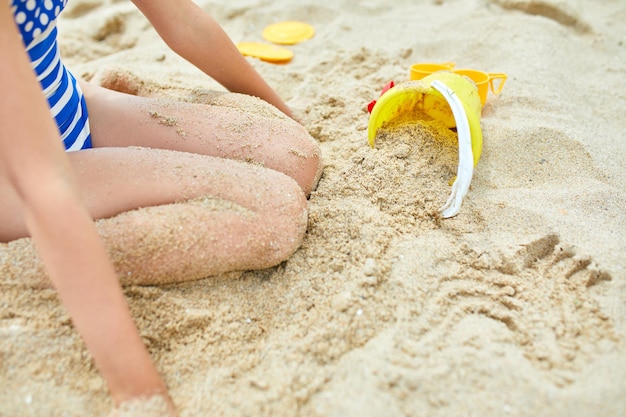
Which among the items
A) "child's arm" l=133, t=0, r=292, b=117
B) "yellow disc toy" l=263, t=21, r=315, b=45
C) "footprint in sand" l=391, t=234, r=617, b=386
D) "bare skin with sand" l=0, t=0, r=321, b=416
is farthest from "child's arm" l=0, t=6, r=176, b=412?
"yellow disc toy" l=263, t=21, r=315, b=45

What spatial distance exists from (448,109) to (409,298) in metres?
0.64

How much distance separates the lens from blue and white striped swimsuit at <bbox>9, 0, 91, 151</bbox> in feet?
3.33

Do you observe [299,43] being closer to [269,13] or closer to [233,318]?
[269,13]

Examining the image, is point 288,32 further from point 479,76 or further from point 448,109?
point 448,109

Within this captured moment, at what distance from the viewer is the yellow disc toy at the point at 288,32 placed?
84.4 inches

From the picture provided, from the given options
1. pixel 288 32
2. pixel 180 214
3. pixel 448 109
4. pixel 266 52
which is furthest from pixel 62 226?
pixel 288 32

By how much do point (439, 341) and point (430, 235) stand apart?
30cm

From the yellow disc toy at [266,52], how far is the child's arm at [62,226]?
4.15ft

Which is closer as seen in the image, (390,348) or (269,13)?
(390,348)

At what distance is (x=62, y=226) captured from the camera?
770 mm

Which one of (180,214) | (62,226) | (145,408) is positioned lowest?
(145,408)

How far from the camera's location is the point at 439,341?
2.93 ft


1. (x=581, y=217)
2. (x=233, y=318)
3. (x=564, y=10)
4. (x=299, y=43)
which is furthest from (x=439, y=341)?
(x=564, y=10)

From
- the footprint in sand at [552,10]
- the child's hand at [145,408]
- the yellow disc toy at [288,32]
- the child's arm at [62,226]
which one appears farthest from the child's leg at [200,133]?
the footprint in sand at [552,10]
